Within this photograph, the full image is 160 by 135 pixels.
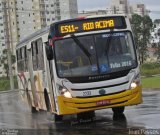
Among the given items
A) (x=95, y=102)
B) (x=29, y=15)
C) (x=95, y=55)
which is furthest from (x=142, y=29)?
(x=95, y=102)

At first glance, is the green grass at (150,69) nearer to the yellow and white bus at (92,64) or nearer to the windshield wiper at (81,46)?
the yellow and white bus at (92,64)

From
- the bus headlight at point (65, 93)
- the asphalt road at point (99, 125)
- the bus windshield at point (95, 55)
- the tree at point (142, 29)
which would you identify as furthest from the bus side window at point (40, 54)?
the tree at point (142, 29)

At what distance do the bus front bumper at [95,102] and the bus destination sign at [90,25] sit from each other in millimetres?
2020

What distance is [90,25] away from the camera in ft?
53.3

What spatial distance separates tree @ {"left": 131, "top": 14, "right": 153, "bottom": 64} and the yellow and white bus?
2437 inches

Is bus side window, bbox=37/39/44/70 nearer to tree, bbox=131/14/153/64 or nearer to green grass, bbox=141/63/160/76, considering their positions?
green grass, bbox=141/63/160/76

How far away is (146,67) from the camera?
75.1 metres

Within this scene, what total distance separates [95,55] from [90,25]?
1017 mm

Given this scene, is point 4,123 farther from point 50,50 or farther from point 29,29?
point 29,29

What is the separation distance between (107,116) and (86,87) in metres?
3.53

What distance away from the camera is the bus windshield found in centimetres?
1575

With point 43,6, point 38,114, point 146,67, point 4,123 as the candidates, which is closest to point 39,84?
point 4,123

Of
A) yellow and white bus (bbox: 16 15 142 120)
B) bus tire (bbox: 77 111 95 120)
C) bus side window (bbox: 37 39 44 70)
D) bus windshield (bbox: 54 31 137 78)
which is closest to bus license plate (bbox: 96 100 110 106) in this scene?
yellow and white bus (bbox: 16 15 142 120)

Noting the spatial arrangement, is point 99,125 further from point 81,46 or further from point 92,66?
point 81,46
